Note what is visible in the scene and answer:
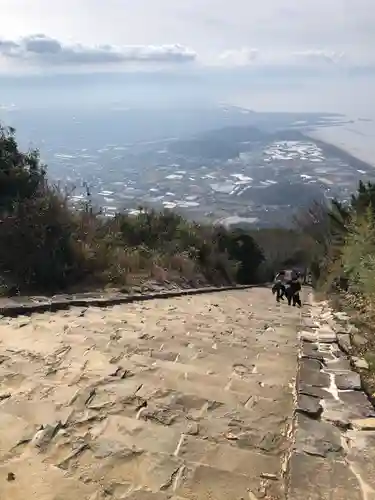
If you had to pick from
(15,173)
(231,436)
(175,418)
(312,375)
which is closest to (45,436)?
(175,418)

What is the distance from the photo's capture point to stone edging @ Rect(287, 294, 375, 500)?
3279 mm

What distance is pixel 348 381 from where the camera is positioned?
5078 mm

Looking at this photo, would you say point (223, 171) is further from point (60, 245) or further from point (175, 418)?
point (175, 418)

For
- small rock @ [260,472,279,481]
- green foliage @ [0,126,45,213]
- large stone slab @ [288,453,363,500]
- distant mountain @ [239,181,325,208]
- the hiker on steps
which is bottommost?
distant mountain @ [239,181,325,208]

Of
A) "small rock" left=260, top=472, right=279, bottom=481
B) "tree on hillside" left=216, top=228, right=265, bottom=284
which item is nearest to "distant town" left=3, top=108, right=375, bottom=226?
"tree on hillside" left=216, top=228, right=265, bottom=284

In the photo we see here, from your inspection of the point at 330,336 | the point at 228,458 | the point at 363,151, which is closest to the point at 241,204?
the point at 363,151

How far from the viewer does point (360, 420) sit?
166 inches

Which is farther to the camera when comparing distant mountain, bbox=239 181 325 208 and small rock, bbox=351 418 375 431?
distant mountain, bbox=239 181 325 208

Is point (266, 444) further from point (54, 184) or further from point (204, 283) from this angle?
point (204, 283)

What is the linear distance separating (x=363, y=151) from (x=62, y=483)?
228ft

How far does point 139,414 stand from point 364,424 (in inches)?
68.8

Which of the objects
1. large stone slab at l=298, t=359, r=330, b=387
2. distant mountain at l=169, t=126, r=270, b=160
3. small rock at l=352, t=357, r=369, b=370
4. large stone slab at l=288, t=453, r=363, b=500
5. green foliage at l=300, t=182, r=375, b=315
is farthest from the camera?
distant mountain at l=169, t=126, r=270, b=160

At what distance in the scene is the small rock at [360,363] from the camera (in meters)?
6.01

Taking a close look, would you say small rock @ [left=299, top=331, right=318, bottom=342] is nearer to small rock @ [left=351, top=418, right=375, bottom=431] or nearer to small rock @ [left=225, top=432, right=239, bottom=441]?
small rock @ [left=351, top=418, right=375, bottom=431]
